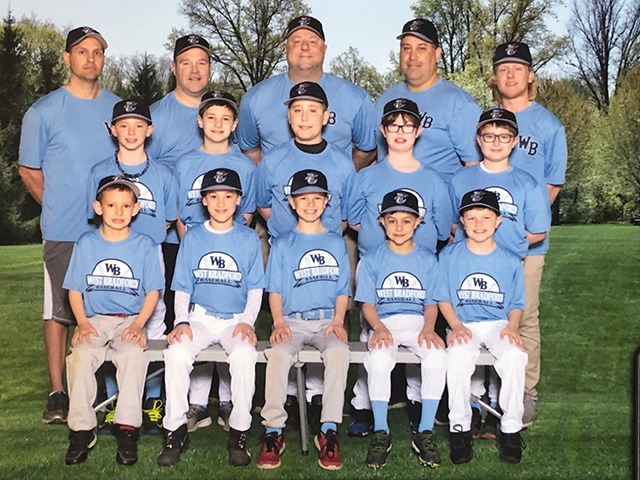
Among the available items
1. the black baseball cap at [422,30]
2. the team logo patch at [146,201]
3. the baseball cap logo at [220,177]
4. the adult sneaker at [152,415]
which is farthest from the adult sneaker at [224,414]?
the black baseball cap at [422,30]

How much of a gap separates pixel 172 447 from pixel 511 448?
135 cm

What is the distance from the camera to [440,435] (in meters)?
3.39

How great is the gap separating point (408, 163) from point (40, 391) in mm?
1968

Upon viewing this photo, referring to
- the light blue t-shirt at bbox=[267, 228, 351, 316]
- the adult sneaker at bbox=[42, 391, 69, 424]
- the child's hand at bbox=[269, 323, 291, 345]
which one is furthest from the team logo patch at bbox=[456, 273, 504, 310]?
the adult sneaker at bbox=[42, 391, 69, 424]

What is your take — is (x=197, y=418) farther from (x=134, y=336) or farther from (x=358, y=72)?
(x=358, y=72)

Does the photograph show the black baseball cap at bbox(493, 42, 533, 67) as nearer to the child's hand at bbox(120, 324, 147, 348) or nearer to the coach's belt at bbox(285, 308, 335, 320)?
the coach's belt at bbox(285, 308, 335, 320)

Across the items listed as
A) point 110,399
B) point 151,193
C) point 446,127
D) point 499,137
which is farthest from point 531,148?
point 110,399

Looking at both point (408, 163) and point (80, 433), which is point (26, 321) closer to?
point (80, 433)

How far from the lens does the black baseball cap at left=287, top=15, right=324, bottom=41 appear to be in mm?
3592

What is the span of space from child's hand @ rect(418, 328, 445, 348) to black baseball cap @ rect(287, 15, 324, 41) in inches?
56.3

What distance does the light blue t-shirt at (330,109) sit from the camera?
3.67m

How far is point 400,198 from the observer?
10.9 feet

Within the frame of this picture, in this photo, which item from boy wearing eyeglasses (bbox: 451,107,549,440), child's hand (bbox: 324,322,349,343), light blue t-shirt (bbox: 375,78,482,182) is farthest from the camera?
light blue t-shirt (bbox: 375,78,482,182)

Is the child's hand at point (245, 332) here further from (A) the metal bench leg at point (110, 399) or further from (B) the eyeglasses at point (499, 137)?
Result: (B) the eyeglasses at point (499, 137)
